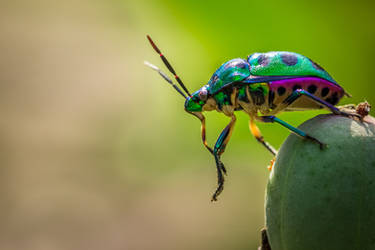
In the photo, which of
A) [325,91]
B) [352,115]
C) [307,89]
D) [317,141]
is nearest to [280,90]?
[307,89]

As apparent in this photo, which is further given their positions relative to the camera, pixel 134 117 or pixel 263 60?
pixel 134 117

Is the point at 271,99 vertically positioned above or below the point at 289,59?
below

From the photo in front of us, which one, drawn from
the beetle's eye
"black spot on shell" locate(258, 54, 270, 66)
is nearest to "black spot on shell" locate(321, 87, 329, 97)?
"black spot on shell" locate(258, 54, 270, 66)

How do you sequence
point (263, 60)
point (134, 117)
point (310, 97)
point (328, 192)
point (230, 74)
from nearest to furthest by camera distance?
point (328, 192), point (310, 97), point (263, 60), point (230, 74), point (134, 117)

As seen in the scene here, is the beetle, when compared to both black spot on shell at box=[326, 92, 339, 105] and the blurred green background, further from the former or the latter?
the blurred green background

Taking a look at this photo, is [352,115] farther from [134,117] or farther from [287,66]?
[134,117]

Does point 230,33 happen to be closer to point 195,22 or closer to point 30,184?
point 195,22
